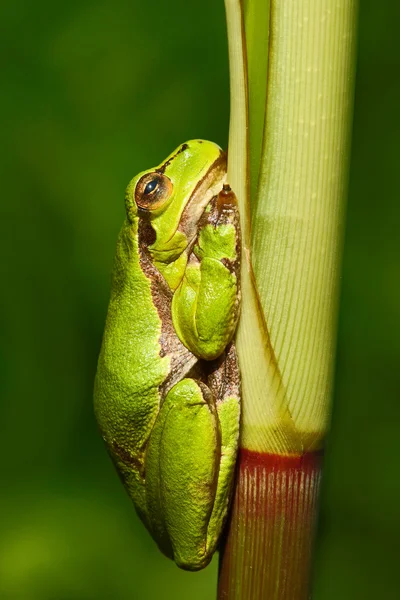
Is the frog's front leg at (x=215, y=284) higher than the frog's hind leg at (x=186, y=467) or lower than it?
higher

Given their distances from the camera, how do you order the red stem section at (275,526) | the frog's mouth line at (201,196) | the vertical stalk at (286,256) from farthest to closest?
1. the frog's mouth line at (201,196)
2. the red stem section at (275,526)
3. the vertical stalk at (286,256)

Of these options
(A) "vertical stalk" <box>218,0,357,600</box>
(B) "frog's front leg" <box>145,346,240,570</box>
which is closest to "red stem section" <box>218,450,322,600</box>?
(A) "vertical stalk" <box>218,0,357,600</box>

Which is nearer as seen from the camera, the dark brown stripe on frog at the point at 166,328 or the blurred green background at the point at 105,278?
the dark brown stripe on frog at the point at 166,328

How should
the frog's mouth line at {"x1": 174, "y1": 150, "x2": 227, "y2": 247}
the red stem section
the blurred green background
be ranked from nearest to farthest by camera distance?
the red stem section < the frog's mouth line at {"x1": 174, "y1": 150, "x2": 227, "y2": 247} < the blurred green background

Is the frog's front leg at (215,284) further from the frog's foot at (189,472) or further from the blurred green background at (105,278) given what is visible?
the blurred green background at (105,278)

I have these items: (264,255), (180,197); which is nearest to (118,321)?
(180,197)

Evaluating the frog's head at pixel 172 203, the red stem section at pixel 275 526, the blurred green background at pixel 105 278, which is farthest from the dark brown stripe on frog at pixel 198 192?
the blurred green background at pixel 105 278

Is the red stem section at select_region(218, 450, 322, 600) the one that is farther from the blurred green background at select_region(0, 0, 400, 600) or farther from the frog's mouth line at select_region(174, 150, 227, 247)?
the blurred green background at select_region(0, 0, 400, 600)
